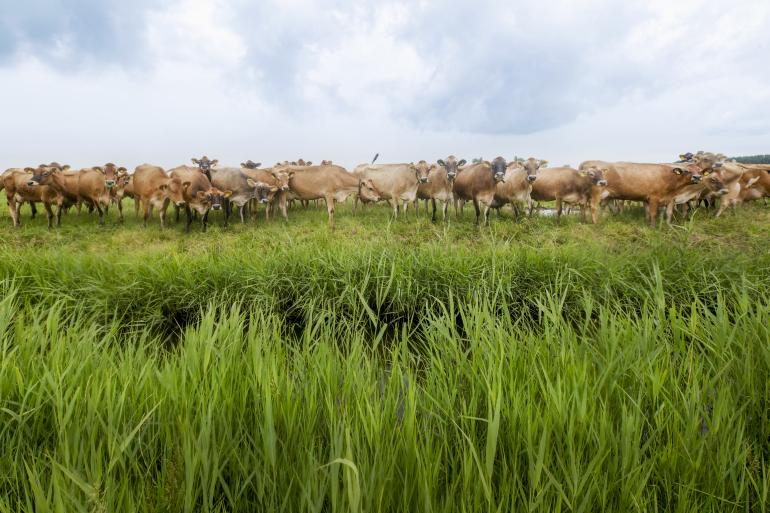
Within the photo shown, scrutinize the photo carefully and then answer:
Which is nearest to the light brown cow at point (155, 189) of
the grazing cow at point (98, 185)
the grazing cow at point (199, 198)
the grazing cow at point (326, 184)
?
the grazing cow at point (199, 198)

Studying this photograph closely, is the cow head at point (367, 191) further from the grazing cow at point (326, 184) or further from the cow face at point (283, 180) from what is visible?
the cow face at point (283, 180)

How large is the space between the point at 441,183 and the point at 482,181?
5.70ft

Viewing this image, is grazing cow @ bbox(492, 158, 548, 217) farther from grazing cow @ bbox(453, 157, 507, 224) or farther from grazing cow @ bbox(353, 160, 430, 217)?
grazing cow @ bbox(353, 160, 430, 217)

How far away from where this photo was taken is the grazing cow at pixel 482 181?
11781 millimetres

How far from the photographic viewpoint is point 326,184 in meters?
13.1

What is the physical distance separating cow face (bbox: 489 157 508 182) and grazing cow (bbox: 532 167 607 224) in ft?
6.37

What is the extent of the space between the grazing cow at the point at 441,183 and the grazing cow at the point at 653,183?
4.76m

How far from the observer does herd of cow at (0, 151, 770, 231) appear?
37.5 ft

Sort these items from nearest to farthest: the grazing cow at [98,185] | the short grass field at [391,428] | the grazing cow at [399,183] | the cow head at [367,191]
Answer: the short grass field at [391,428] → the grazing cow at [98,185] → the grazing cow at [399,183] → the cow head at [367,191]

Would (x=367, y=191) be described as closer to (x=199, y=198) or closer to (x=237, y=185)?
(x=237, y=185)

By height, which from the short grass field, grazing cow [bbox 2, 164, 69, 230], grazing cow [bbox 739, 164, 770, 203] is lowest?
the short grass field

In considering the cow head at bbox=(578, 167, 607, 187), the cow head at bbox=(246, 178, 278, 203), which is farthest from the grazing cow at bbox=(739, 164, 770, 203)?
the cow head at bbox=(246, 178, 278, 203)

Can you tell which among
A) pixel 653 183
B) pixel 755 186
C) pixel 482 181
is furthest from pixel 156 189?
pixel 755 186

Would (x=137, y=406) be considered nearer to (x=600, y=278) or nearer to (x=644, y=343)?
(x=644, y=343)
